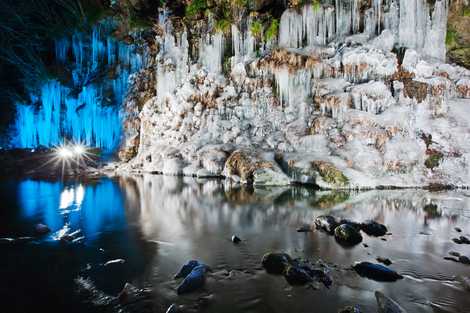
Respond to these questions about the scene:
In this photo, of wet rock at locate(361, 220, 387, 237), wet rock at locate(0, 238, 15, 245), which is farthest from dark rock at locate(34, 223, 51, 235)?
wet rock at locate(361, 220, 387, 237)

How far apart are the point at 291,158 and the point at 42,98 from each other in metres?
22.7

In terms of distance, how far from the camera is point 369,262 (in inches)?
199

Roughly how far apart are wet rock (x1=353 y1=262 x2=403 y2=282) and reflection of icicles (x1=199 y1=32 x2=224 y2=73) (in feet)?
54.4

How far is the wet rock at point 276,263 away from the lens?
4992 mm

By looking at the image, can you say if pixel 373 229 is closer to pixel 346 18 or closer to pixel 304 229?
pixel 304 229

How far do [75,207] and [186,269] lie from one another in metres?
6.63

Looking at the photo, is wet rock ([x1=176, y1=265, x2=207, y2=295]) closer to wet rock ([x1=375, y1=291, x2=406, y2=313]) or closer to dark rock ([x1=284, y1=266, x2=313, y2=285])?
dark rock ([x1=284, y1=266, x2=313, y2=285])

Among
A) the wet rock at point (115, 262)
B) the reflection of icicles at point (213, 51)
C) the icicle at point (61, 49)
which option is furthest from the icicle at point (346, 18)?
the icicle at point (61, 49)

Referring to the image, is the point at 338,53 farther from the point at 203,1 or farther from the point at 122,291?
the point at 122,291

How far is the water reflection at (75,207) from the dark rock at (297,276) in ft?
14.3

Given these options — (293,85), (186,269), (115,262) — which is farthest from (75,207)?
(293,85)

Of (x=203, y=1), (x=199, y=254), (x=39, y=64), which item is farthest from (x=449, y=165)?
(x=39, y=64)

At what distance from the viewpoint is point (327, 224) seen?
726 cm

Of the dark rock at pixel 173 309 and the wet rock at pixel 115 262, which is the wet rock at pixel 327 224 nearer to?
the dark rock at pixel 173 309
